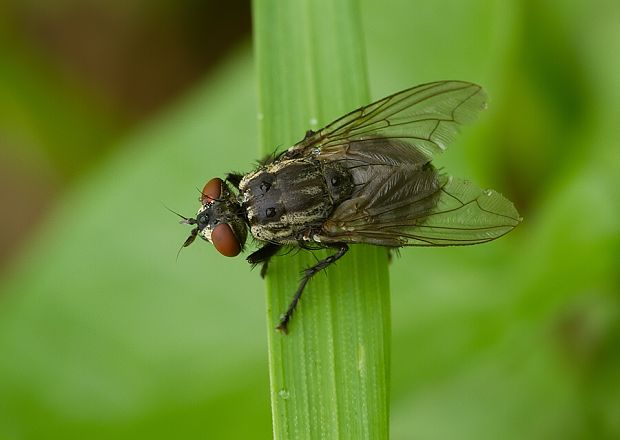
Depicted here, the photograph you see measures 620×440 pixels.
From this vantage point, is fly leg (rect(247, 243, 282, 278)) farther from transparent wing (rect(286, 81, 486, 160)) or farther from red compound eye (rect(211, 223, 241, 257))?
transparent wing (rect(286, 81, 486, 160))

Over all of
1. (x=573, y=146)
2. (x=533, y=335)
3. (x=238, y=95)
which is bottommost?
(x=533, y=335)

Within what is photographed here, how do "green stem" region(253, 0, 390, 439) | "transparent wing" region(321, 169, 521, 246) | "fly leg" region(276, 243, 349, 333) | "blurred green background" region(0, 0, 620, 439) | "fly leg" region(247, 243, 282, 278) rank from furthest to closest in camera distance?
"blurred green background" region(0, 0, 620, 439), "fly leg" region(247, 243, 282, 278), "transparent wing" region(321, 169, 521, 246), "fly leg" region(276, 243, 349, 333), "green stem" region(253, 0, 390, 439)

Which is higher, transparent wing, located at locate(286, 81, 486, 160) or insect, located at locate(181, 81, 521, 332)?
transparent wing, located at locate(286, 81, 486, 160)

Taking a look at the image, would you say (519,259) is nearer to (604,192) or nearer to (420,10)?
(604,192)

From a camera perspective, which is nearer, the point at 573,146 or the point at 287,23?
the point at 287,23

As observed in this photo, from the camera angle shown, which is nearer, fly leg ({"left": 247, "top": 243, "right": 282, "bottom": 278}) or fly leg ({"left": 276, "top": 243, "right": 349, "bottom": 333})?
fly leg ({"left": 276, "top": 243, "right": 349, "bottom": 333})

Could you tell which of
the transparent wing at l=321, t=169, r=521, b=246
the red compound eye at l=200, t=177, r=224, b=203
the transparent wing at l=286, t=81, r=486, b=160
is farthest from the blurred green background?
the red compound eye at l=200, t=177, r=224, b=203

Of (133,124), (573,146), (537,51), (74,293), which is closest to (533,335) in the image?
(573,146)
